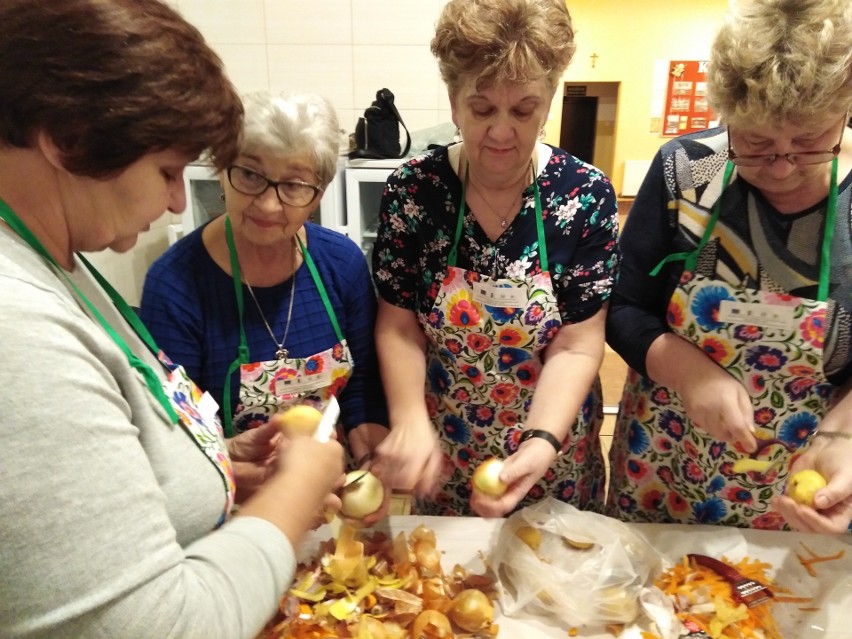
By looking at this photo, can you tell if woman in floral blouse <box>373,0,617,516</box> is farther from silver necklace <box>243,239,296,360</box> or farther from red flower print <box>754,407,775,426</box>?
red flower print <box>754,407,775,426</box>

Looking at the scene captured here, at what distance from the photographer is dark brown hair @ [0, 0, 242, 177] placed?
0.49 metres

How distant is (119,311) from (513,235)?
29.1 inches

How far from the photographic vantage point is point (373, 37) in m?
2.76

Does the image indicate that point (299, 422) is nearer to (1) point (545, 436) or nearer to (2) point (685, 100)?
(1) point (545, 436)

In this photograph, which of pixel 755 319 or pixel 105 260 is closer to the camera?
pixel 755 319

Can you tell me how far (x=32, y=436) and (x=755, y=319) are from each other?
1.13 m

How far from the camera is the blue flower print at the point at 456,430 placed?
1.36m

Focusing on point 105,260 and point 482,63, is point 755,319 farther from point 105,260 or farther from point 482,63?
point 105,260

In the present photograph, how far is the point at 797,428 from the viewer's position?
3.79ft

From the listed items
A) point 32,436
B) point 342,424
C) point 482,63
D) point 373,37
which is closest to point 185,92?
point 32,436

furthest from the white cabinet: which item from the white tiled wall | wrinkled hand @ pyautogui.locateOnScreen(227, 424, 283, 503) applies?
wrinkled hand @ pyautogui.locateOnScreen(227, 424, 283, 503)

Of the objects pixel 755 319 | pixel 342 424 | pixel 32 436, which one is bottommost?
pixel 342 424

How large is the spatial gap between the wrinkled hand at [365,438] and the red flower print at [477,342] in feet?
0.92

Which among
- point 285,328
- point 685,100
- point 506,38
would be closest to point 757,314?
point 506,38
